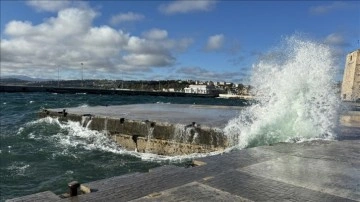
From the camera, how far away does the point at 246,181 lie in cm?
426

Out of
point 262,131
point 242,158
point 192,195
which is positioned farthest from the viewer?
→ point 262,131

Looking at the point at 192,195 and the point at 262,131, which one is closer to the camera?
the point at 192,195

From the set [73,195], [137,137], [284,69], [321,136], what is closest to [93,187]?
[73,195]

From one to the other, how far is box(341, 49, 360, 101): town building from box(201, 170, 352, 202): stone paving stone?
40837 mm

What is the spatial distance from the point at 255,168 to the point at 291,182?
2.32ft

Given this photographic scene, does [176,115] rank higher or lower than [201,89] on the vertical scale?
lower

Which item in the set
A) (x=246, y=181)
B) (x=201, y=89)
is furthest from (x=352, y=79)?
(x=201, y=89)

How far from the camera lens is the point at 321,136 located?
8.04 meters

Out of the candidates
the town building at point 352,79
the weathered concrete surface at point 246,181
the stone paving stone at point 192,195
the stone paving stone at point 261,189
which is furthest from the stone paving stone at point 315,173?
the town building at point 352,79

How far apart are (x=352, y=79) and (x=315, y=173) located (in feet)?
141

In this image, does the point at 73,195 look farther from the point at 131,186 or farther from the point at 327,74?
the point at 327,74

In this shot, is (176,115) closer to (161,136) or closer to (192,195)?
(161,136)

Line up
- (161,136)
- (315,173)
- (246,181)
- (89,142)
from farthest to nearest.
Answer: (89,142), (161,136), (315,173), (246,181)

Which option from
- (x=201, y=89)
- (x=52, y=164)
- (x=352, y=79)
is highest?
(x=352, y=79)
